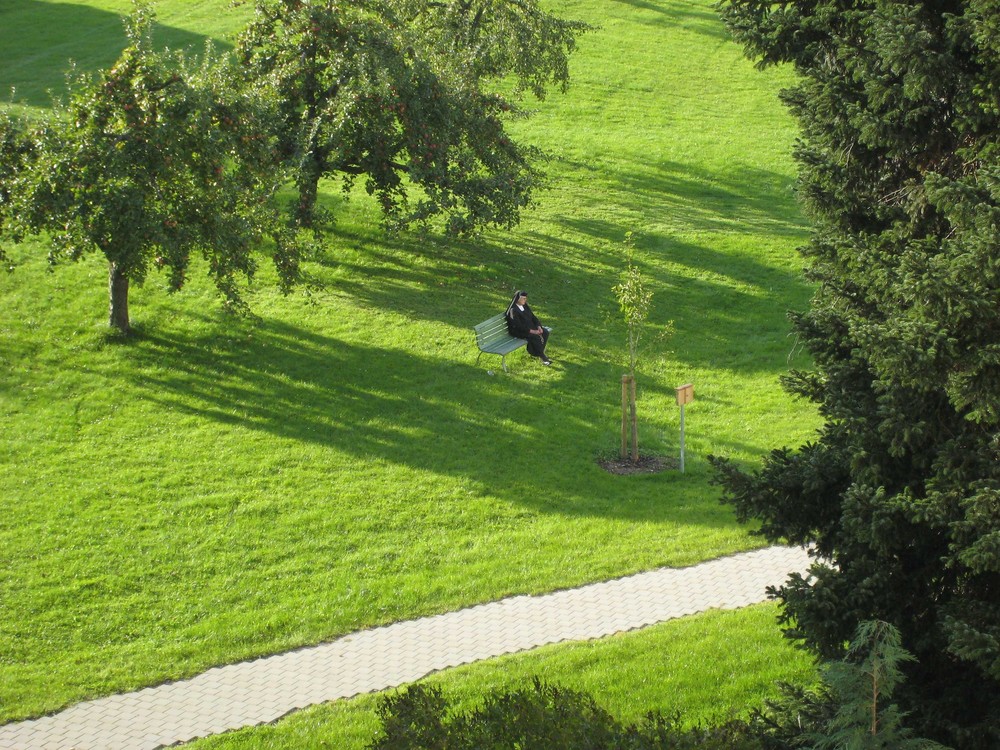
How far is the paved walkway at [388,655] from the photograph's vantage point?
952 centimetres

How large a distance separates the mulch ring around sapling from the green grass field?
0.71 ft

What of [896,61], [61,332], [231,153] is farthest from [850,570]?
[61,332]

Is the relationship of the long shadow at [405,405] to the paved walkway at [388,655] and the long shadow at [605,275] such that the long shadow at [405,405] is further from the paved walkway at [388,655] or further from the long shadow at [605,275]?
the long shadow at [605,275]

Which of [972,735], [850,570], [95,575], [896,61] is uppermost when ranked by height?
[896,61]

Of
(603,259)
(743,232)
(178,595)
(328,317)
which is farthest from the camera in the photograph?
(743,232)

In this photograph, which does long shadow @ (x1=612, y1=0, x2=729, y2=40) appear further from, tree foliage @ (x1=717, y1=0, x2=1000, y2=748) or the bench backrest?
tree foliage @ (x1=717, y1=0, x2=1000, y2=748)

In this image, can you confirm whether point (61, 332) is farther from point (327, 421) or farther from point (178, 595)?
point (178, 595)

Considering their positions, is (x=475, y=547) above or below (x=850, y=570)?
below

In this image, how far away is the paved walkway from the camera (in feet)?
31.2

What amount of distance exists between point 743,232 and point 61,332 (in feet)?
49.7

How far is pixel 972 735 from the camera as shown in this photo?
678 cm

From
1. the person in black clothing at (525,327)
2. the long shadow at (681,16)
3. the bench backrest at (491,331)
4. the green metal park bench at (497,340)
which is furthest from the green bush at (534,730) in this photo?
the long shadow at (681,16)

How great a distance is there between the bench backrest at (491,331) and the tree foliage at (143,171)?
3.94 m

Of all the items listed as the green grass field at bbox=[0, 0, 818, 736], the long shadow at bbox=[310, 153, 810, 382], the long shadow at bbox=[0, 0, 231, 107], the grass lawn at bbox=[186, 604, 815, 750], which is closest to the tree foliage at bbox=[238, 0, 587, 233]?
the long shadow at bbox=[310, 153, 810, 382]
